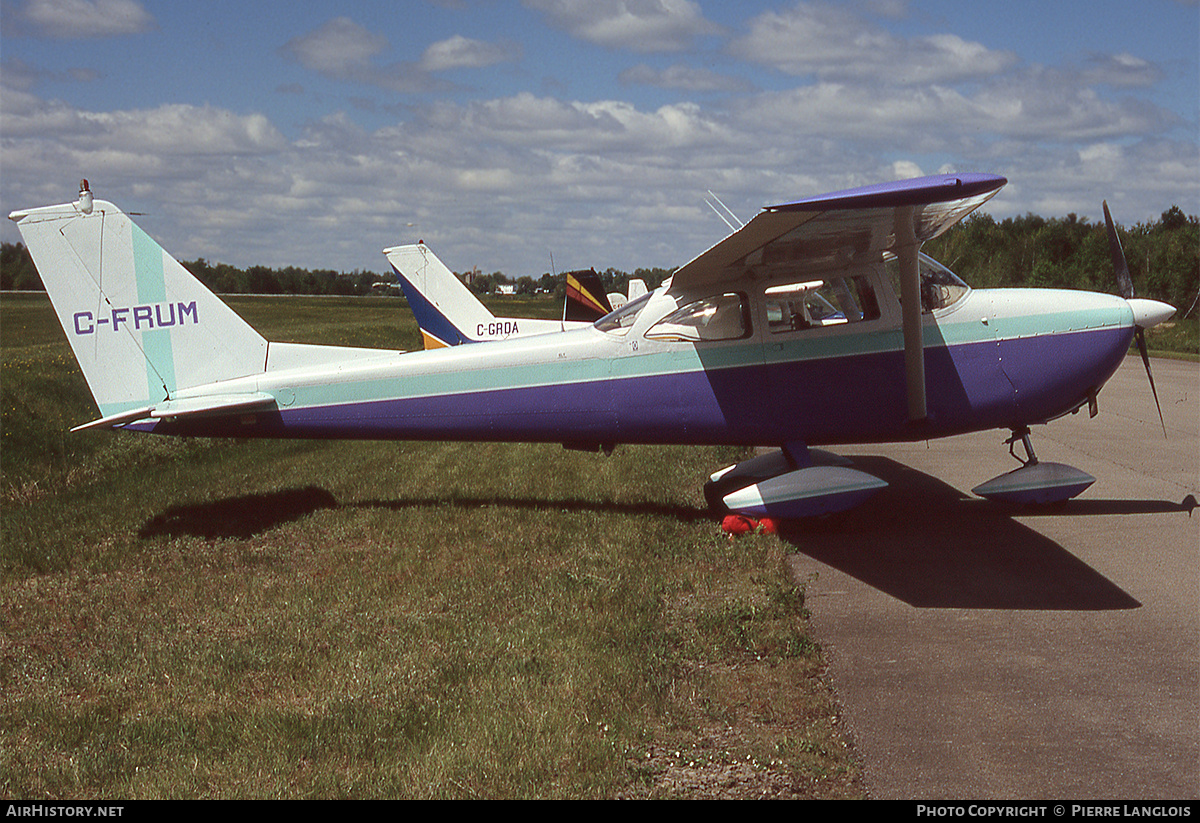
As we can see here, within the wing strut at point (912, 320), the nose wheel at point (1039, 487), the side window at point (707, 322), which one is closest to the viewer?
the wing strut at point (912, 320)

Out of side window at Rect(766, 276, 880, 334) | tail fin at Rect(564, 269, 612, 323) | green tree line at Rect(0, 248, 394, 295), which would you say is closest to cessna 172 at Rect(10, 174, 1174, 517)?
side window at Rect(766, 276, 880, 334)

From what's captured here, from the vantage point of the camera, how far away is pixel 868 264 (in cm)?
822

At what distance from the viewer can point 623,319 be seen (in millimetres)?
8656

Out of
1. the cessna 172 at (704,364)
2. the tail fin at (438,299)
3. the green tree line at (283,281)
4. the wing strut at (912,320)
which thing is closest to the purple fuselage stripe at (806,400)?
the cessna 172 at (704,364)

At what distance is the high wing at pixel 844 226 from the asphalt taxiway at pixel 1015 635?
2.47 meters

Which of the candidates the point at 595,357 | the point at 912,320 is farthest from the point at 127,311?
the point at 912,320

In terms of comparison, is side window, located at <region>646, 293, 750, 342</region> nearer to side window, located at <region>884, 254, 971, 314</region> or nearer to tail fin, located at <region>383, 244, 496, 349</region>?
side window, located at <region>884, 254, 971, 314</region>

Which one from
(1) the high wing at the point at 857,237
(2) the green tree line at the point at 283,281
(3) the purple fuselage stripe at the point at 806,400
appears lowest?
(3) the purple fuselage stripe at the point at 806,400

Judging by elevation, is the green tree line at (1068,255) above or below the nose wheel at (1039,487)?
above

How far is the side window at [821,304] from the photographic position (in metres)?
8.21

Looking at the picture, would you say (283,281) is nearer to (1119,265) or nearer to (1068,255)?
(1068,255)

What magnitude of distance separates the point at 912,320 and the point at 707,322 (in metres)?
1.77

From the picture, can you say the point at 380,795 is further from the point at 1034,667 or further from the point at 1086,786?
the point at 1034,667

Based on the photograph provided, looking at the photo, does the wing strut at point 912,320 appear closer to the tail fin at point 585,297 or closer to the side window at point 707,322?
the side window at point 707,322
